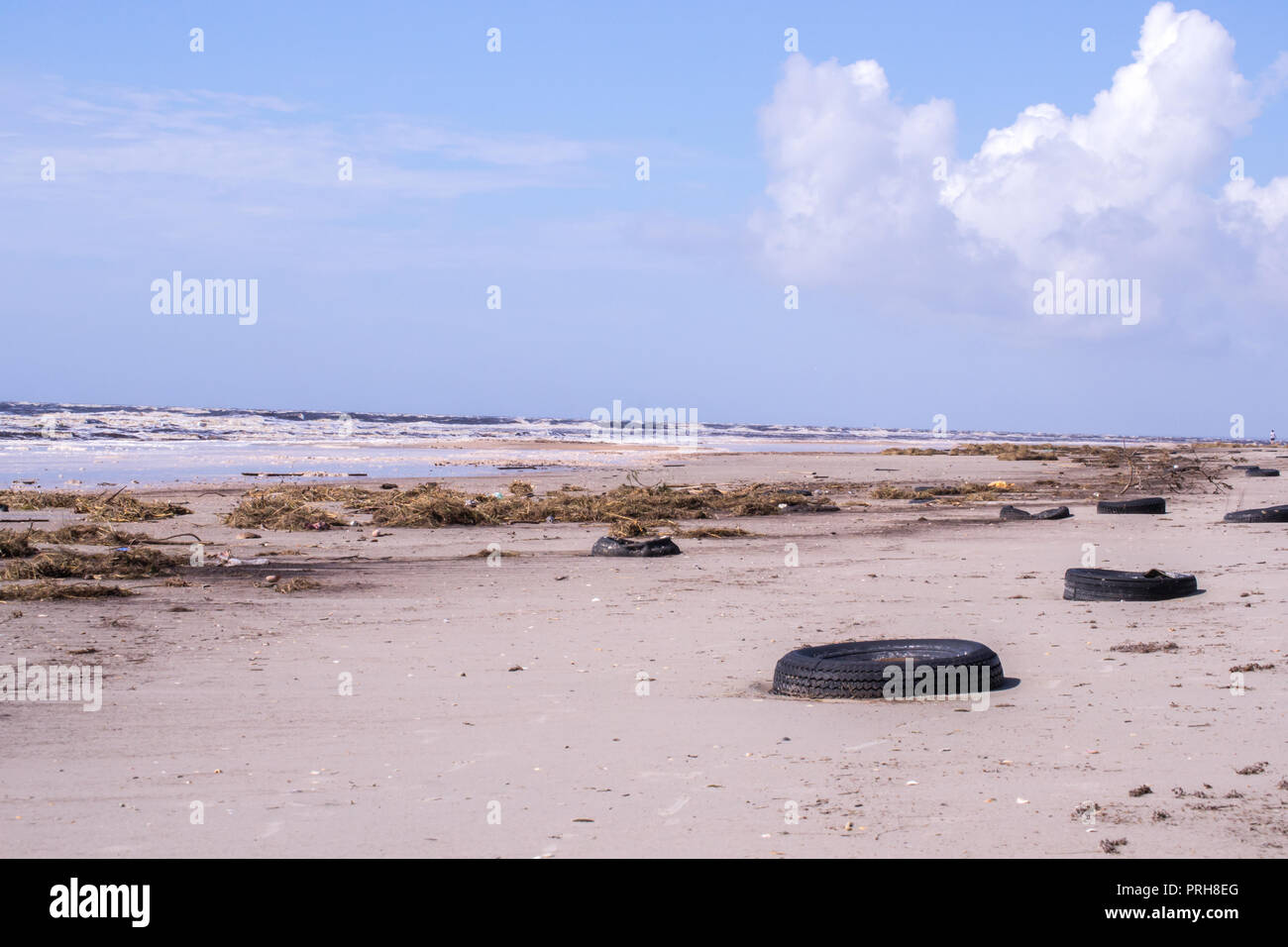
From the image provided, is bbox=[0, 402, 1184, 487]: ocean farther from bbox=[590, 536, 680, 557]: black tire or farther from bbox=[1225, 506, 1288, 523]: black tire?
bbox=[1225, 506, 1288, 523]: black tire

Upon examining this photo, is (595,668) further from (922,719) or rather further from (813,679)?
(922,719)

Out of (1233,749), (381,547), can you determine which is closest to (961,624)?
(1233,749)

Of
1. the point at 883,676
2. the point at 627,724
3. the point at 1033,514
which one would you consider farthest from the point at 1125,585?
the point at 1033,514

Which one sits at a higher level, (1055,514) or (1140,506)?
(1140,506)

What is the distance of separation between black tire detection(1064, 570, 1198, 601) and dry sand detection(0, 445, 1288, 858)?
17cm

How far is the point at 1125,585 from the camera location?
32.9 feet

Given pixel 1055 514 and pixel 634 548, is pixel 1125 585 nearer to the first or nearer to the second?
pixel 634 548

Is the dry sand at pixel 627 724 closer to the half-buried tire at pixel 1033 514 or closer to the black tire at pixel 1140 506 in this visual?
the half-buried tire at pixel 1033 514

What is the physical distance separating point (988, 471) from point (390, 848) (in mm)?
36774

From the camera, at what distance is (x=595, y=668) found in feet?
25.8

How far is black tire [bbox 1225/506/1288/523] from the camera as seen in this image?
16875 mm

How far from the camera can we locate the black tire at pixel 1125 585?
10.0m

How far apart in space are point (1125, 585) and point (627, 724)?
5812 mm
